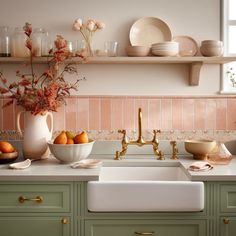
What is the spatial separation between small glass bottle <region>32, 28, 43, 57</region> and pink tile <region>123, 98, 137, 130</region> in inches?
26.5

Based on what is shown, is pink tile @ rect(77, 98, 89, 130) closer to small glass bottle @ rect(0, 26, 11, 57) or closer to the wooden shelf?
the wooden shelf

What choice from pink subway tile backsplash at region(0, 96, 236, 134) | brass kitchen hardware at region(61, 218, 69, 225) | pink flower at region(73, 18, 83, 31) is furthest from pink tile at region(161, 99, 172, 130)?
brass kitchen hardware at region(61, 218, 69, 225)

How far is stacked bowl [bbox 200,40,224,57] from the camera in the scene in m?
2.70

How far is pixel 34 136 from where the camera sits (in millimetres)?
2656

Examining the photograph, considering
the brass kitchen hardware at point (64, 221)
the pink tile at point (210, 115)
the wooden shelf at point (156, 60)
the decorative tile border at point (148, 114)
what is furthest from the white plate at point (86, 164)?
the pink tile at point (210, 115)

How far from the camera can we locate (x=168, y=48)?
2.68m

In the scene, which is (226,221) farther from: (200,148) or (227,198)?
(200,148)

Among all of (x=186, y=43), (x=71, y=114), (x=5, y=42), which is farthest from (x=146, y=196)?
(x=5, y=42)

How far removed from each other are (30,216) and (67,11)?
1417mm

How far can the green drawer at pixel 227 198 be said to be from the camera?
2.23 meters

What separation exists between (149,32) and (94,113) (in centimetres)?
67

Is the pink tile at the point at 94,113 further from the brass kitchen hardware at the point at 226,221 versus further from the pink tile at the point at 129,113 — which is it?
the brass kitchen hardware at the point at 226,221

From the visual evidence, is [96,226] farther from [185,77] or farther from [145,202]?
[185,77]

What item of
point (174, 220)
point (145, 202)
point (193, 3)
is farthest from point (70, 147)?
point (193, 3)
